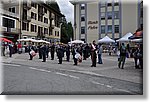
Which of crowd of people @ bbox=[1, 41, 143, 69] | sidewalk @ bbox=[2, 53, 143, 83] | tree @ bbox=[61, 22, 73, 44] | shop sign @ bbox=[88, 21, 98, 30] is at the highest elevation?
tree @ bbox=[61, 22, 73, 44]

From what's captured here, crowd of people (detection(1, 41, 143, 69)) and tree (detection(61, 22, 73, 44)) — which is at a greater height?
tree (detection(61, 22, 73, 44))

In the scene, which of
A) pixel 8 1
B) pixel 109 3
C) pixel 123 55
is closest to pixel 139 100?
pixel 109 3

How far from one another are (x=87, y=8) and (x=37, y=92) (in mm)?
1495

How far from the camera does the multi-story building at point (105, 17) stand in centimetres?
362

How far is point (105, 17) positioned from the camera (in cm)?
384

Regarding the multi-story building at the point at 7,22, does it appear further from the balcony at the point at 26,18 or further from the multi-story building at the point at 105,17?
the multi-story building at the point at 105,17

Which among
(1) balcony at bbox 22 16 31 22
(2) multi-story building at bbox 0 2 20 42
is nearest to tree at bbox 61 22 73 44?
(2) multi-story building at bbox 0 2 20 42

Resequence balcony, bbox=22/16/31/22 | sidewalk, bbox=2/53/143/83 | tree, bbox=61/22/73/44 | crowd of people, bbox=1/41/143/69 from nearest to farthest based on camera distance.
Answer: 1. sidewalk, bbox=2/53/143/83
2. tree, bbox=61/22/73/44
3. crowd of people, bbox=1/41/143/69
4. balcony, bbox=22/16/31/22

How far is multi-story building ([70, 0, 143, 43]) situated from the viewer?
3.62 meters

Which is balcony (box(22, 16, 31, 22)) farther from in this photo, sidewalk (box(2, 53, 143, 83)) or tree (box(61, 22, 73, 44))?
sidewalk (box(2, 53, 143, 83))

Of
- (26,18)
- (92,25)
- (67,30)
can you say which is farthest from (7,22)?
(26,18)

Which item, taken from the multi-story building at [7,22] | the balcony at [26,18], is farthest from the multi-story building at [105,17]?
the balcony at [26,18]

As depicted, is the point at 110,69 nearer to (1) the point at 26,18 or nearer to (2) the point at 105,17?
(2) the point at 105,17

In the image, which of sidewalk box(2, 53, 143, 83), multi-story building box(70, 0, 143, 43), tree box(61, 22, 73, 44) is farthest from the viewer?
tree box(61, 22, 73, 44)
